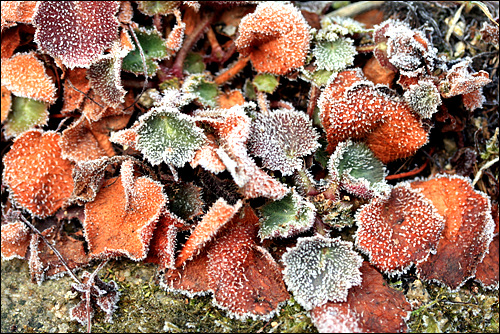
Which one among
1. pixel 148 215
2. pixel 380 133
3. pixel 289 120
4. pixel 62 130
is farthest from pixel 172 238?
pixel 380 133

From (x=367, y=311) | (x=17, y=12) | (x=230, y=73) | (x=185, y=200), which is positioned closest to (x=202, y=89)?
(x=230, y=73)

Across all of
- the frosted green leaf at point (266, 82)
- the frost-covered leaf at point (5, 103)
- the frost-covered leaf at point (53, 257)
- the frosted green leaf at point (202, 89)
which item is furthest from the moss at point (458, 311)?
the frost-covered leaf at point (5, 103)

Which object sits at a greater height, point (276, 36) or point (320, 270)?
point (276, 36)

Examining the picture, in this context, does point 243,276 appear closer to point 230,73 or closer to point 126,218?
point 126,218

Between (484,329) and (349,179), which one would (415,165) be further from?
(484,329)

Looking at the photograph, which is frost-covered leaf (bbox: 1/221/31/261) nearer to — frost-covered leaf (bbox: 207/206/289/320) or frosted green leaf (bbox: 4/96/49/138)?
frosted green leaf (bbox: 4/96/49/138)

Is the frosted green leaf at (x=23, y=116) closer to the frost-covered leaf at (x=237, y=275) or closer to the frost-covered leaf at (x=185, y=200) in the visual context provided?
the frost-covered leaf at (x=185, y=200)

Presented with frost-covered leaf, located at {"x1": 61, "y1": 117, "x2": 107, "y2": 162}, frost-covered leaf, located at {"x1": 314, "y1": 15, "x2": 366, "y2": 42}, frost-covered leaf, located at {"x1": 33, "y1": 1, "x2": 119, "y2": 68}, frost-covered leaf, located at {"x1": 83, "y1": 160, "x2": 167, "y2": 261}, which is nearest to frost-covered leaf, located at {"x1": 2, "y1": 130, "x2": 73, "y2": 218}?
frost-covered leaf, located at {"x1": 61, "y1": 117, "x2": 107, "y2": 162}
